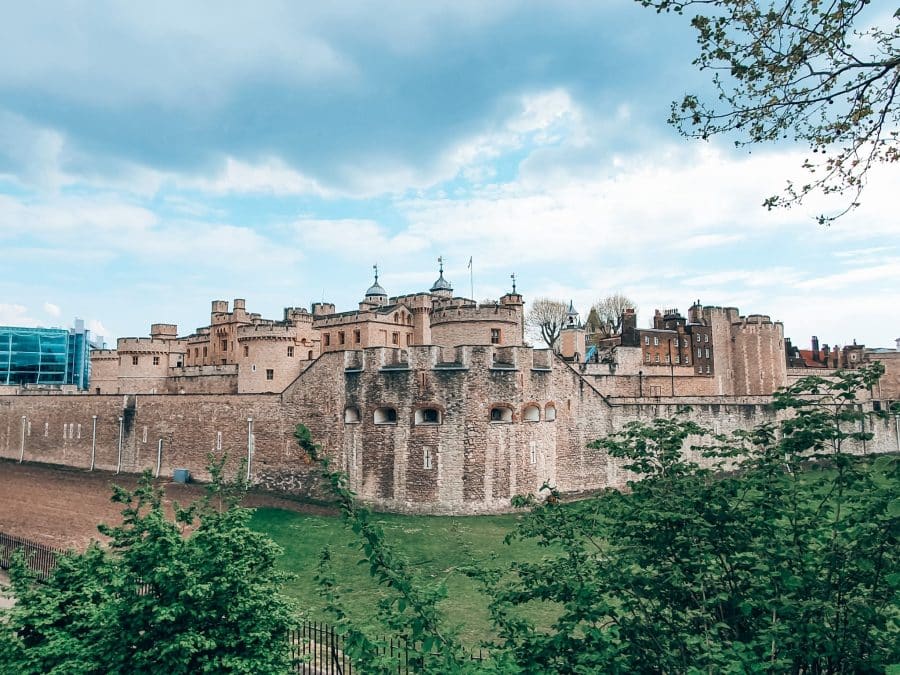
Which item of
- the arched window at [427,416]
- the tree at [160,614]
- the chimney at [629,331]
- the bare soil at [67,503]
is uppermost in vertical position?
the chimney at [629,331]

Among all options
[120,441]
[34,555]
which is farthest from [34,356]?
[34,555]

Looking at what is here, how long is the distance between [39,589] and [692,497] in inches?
337

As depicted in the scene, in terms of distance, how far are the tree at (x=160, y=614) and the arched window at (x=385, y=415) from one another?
52.6 ft

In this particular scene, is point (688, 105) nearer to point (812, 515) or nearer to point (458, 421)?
point (812, 515)

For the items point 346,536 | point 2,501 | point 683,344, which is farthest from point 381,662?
point 683,344

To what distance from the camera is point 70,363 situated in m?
93.9

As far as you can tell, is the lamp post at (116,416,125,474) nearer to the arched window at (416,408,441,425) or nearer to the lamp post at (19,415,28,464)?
the lamp post at (19,415,28,464)

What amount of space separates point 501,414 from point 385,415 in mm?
4703

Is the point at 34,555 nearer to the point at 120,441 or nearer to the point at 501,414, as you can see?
the point at 501,414

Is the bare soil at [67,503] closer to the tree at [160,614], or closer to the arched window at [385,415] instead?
the arched window at [385,415]

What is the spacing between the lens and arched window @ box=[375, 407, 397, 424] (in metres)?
24.5

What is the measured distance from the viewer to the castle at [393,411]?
23.5 m

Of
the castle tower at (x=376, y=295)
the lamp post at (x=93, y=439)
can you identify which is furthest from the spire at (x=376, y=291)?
the lamp post at (x=93, y=439)

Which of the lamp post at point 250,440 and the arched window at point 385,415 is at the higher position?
the arched window at point 385,415
